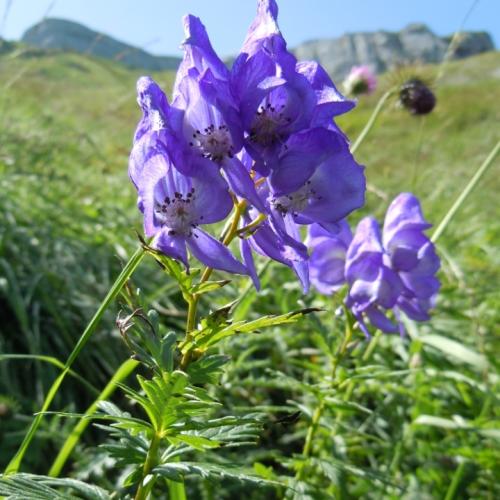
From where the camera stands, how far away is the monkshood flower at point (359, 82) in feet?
10.6

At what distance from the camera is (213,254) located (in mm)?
826

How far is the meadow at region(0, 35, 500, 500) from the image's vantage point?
65.1 inches

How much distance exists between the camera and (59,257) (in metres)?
2.89

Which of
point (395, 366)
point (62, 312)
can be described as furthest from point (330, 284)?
point (62, 312)

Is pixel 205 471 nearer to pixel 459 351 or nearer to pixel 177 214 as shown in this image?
pixel 177 214

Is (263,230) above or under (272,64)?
under

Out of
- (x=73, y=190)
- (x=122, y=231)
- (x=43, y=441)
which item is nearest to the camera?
(x=43, y=441)

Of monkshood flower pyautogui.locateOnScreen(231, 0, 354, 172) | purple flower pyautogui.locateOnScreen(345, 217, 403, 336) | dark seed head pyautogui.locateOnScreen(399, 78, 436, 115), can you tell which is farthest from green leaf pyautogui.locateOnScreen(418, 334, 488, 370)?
monkshood flower pyautogui.locateOnScreen(231, 0, 354, 172)

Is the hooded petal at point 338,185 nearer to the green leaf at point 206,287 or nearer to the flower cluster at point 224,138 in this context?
the flower cluster at point 224,138

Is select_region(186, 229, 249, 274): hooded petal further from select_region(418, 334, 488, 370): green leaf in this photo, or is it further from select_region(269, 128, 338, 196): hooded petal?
select_region(418, 334, 488, 370): green leaf

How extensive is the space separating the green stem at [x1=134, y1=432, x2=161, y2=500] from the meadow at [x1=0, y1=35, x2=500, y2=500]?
0.13m

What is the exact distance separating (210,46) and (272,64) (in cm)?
8

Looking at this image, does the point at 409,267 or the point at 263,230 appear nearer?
the point at 263,230

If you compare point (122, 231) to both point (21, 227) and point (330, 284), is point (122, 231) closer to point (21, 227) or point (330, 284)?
point (21, 227)
